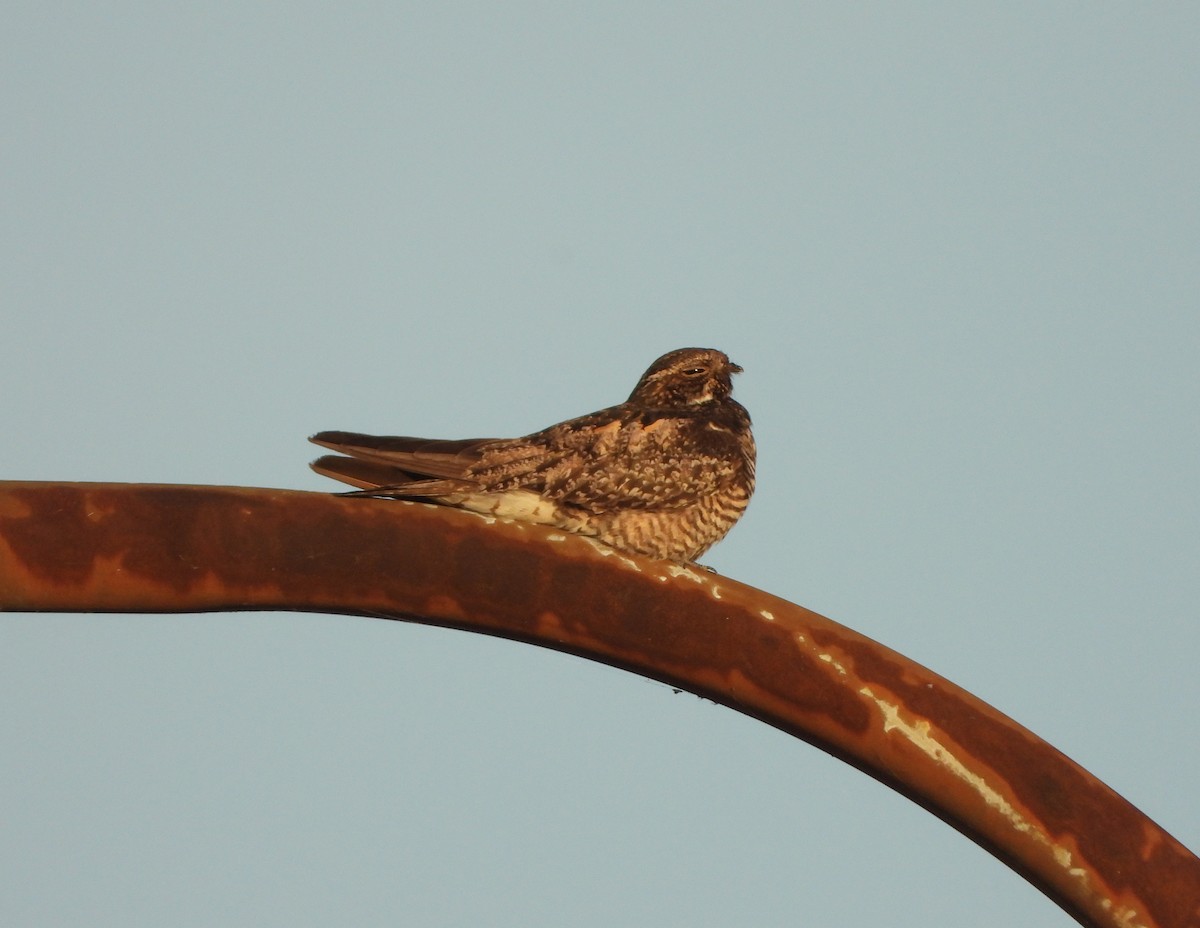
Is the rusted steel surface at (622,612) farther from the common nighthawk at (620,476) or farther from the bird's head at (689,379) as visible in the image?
the bird's head at (689,379)

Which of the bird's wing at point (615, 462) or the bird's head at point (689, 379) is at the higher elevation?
the bird's head at point (689, 379)

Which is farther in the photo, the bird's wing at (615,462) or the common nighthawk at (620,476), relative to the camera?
the bird's wing at (615,462)

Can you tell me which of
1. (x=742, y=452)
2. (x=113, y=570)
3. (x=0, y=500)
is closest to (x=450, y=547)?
(x=113, y=570)

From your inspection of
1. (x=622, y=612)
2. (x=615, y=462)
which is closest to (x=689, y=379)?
(x=615, y=462)

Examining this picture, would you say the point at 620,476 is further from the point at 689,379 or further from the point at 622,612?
the point at 622,612

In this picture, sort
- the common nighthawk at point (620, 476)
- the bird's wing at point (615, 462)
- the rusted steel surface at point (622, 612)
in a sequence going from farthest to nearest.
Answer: the bird's wing at point (615, 462) < the common nighthawk at point (620, 476) < the rusted steel surface at point (622, 612)

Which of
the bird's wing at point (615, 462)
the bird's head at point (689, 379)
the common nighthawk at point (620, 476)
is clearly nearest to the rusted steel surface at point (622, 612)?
the common nighthawk at point (620, 476)

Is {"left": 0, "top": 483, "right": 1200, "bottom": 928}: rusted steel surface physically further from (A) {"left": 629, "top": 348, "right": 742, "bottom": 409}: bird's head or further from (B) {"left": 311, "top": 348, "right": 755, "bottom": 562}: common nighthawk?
(A) {"left": 629, "top": 348, "right": 742, "bottom": 409}: bird's head

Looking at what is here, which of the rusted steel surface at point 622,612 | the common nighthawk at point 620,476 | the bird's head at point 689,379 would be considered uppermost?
the bird's head at point 689,379
